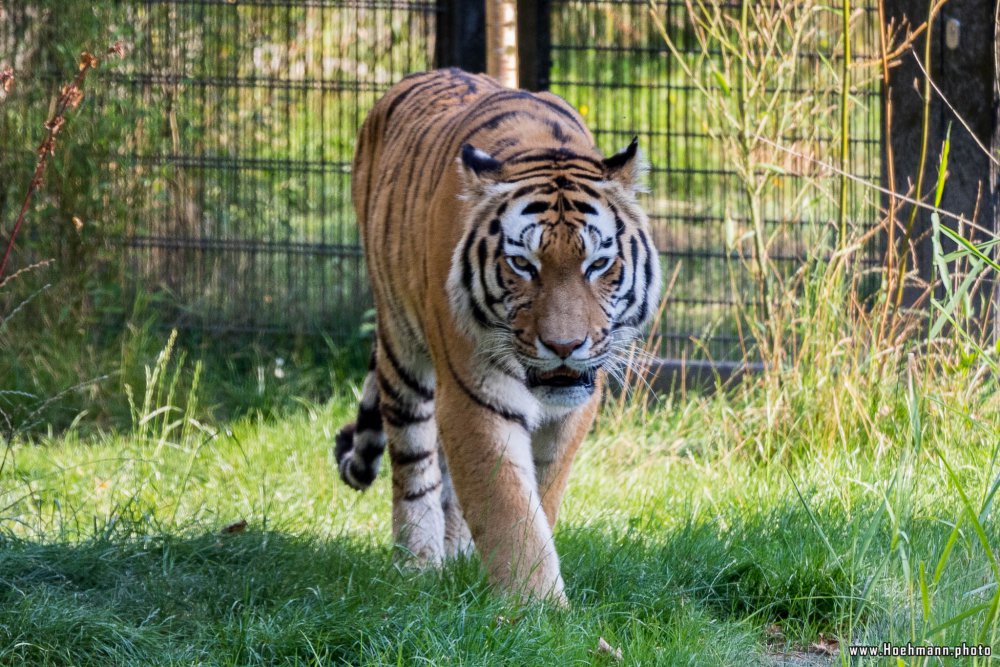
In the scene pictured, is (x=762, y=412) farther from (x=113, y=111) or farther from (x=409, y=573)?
(x=113, y=111)

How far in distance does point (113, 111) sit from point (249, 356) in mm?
1433

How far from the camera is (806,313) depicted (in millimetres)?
4930

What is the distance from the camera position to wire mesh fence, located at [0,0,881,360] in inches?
254

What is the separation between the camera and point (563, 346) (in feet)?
10.8

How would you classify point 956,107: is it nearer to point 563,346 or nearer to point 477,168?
point 477,168

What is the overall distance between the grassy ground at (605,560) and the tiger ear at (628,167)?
1.01 metres

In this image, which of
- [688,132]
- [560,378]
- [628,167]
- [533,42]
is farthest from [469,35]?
[560,378]

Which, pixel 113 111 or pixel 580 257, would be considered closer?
pixel 580 257

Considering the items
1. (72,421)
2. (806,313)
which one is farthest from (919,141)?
(72,421)

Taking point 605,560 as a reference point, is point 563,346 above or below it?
above

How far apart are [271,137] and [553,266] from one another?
362 cm

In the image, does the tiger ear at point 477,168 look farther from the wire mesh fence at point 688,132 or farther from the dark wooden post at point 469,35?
the dark wooden post at point 469,35

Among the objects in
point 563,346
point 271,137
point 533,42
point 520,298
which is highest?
point 533,42

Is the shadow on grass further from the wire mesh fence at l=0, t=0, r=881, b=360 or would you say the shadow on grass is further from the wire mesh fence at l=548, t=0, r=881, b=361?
the wire mesh fence at l=0, t=0, r=881, b=360
